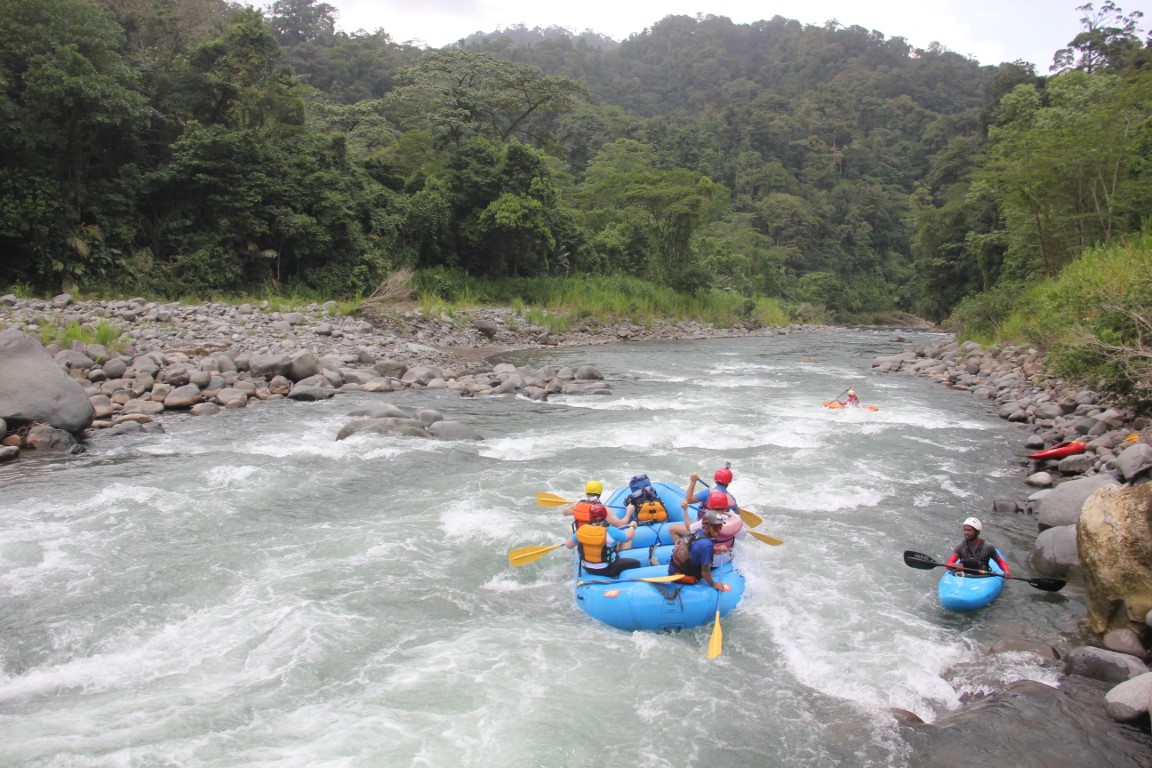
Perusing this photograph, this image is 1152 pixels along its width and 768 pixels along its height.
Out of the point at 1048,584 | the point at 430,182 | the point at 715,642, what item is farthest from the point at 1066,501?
the point at 430,182

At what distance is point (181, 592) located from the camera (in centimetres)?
625

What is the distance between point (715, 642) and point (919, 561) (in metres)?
2.34

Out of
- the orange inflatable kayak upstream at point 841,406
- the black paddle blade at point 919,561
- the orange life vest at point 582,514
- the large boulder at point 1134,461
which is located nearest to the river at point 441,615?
the black paddle blade at point 919,561

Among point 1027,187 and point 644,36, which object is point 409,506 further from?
point 644,36

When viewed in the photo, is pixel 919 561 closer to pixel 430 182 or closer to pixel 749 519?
pixel 749 519

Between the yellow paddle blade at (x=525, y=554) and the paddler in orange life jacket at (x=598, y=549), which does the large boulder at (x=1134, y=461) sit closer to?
the paddler in orange life jacket at (x=598, y=549)

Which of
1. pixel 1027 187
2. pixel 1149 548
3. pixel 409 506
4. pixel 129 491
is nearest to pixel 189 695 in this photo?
pixel 409 506

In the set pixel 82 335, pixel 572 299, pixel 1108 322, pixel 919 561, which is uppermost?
pixel 1108 322

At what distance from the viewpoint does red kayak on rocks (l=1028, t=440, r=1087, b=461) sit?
1005 cm

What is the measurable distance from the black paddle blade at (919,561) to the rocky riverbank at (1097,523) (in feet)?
3.67

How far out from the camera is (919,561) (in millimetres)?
6750

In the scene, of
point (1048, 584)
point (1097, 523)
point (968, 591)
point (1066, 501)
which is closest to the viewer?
point (1097, 523)

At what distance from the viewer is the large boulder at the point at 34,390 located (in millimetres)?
9961

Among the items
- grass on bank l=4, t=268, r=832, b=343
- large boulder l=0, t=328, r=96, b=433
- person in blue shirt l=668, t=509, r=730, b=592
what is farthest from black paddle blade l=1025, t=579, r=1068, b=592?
grass on bank l=4, t=268, r=832, b=343
